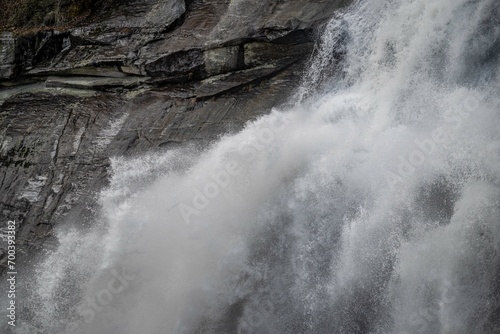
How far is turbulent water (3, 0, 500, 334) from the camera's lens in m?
10.8

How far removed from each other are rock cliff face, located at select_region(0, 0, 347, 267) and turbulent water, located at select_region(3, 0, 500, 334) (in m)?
0.60

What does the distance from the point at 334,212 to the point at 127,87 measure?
690cm

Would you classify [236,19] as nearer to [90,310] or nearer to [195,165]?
[195,165]

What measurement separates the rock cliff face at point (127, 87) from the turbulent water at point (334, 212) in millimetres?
604

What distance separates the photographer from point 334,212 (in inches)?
476

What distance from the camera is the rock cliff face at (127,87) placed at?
1405cm

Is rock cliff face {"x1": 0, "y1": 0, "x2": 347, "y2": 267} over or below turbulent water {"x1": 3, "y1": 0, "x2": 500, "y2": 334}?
over

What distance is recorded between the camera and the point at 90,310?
12.4 meters

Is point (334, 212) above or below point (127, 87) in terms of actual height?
below

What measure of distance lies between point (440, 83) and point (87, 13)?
10.5 meters

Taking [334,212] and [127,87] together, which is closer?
[334,212]

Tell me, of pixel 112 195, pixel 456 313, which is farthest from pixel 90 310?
pixel 456 313

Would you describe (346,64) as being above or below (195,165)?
above

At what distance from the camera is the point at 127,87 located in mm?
15023
